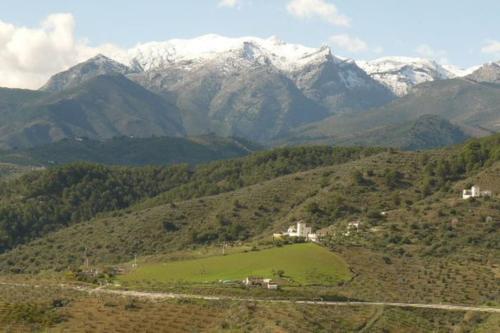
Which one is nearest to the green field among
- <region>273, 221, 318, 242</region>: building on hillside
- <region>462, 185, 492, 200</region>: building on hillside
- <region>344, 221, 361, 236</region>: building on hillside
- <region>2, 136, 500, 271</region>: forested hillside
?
<region>2, 136, 500, 271</region>: forested hillside

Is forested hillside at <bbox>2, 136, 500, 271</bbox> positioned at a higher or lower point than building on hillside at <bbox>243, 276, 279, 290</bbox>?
higher

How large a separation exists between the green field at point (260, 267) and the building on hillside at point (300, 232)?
57.3 feet

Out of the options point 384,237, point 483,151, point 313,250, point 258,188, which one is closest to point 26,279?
point 313,250

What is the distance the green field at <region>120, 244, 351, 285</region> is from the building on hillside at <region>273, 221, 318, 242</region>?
17.5 m

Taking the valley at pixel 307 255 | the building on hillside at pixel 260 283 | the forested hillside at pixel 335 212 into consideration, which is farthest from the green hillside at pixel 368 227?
the building on hillside at pixel 260 283

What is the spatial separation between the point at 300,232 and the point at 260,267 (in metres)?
35.9

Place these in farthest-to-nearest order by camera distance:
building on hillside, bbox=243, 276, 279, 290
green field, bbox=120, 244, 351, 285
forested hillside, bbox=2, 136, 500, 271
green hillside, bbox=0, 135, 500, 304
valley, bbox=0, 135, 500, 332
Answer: forested hillside, bbox=2, 136, 500, 271 < green hillside, bbox=0, 135, 500, 304 < green field, bbox=120, 244, 351, 285 < building on hillside, bbox=243, 276, 279, 290 < valley, bbox=0, 135, 500, 332

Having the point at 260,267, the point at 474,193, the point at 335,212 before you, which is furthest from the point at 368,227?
the point at 260,267

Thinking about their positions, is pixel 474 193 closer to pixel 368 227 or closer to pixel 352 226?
pixel 368 227

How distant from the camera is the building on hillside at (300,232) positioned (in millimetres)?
129250

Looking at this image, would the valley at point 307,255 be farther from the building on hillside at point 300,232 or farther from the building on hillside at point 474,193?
the building on hillside at point 300,232

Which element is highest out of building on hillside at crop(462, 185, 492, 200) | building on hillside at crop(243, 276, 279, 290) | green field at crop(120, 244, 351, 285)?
building on hillside at crop(462, 185, 492, 200)

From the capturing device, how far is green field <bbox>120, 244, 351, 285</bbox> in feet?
319

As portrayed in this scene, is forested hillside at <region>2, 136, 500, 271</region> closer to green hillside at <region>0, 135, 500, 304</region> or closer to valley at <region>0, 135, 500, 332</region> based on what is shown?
green hillside at <region>0, 135, 500, 304</region>
